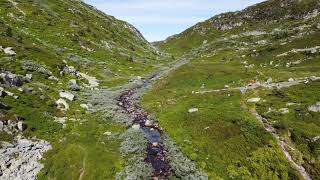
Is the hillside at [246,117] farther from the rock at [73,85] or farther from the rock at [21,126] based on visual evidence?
the rock at [21,126]

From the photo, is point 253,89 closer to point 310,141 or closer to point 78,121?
point 310,141

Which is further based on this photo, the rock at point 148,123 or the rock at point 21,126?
the rock at point 148,123

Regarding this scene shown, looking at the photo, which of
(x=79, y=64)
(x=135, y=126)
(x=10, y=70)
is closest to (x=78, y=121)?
(x=135, y=126)

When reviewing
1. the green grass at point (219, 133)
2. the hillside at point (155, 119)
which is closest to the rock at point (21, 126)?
the hillside at point (155, 119)

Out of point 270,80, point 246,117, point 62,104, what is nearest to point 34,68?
point 62,104

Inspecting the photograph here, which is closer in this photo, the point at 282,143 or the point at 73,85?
the point at 282,143

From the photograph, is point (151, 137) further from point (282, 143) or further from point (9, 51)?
point (9, 51)
